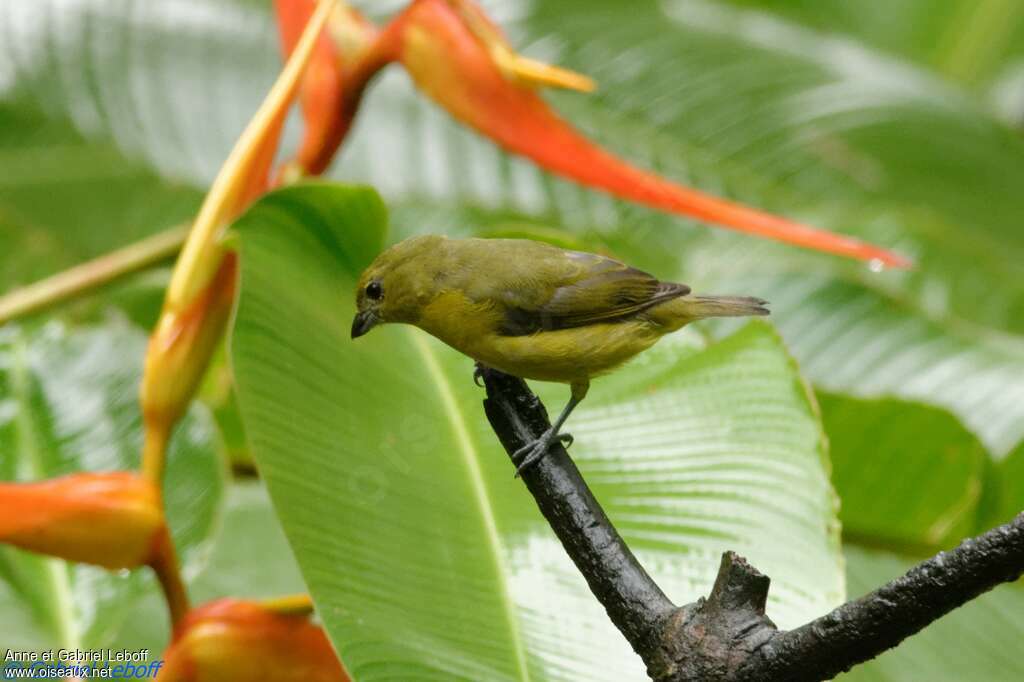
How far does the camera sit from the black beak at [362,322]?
0.91 m

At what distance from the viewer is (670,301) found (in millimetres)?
1030

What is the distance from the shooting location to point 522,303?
98 cm

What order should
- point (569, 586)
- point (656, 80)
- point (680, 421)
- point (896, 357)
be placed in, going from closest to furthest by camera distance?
point (569, 586) < point (680, 421) < point (896, 357) < point (656, 80)

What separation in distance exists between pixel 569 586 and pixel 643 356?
0.80 ft

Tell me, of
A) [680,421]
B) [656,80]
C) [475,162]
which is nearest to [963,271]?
[656,80]

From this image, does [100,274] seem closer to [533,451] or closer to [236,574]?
[236,574]

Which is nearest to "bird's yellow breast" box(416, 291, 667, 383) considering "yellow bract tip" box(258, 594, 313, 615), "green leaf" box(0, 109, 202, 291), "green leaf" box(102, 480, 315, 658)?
"yellow bract tip" box(258, 594, 313, 615)

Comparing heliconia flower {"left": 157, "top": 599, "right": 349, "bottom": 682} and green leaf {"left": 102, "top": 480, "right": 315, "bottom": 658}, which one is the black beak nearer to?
heliconia flower {"left": 157, "top": 599, "right": 349, "bottom": 682}

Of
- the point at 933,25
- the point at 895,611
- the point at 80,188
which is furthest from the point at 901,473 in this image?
the point at 933,25

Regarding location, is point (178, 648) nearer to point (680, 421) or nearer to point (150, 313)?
point (680, 421)

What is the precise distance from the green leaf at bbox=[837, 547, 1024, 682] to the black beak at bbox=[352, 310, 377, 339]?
17.3 inches

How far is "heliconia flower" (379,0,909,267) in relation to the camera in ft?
3.08

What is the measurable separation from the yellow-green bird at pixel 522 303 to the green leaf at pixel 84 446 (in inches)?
10.0

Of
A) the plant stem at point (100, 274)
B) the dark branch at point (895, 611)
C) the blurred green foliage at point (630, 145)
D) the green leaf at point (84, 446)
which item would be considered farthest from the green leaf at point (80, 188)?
the dark branch at point (895, 611)
